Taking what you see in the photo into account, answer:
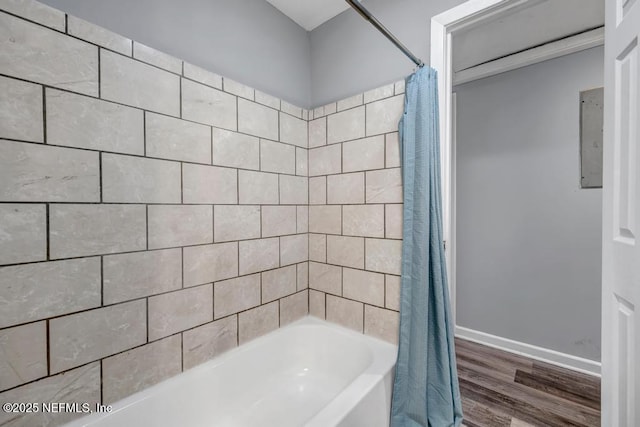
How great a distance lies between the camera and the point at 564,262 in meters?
2.02

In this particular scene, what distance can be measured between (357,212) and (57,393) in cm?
146

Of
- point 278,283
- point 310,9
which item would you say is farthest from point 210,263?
point 310,9

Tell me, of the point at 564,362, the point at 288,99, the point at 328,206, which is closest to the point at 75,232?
the point at 328,206

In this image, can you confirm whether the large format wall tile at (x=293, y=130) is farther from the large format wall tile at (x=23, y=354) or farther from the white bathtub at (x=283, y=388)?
the large format wall tile at (x=23, y=354)

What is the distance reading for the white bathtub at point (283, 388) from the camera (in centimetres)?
104

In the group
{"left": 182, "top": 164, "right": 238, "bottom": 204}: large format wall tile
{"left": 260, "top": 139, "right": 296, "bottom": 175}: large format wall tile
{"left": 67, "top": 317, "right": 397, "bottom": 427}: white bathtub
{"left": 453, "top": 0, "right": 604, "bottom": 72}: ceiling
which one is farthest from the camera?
{"left": 453, "top": 0, "right": 604, "bottom": 72}: ceiling

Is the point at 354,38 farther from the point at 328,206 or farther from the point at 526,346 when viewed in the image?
the point at 526,346

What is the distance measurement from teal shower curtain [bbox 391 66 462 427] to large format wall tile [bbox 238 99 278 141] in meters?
0.76

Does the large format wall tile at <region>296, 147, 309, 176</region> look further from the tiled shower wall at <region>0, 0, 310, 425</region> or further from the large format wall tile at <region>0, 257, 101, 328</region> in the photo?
the large format wall tile at <region>0, 257, 101, 328</region>

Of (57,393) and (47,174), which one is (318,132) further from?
(57,393)

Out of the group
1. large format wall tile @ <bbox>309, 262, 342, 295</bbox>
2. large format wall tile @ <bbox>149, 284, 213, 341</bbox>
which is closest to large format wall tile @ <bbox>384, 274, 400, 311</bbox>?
large format wall tile @ <bbox>309, 262, 342, 295</bbox>

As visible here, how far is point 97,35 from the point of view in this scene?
38.1 inches

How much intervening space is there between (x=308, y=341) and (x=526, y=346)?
1859mm

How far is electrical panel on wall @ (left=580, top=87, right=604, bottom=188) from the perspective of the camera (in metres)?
1.87
